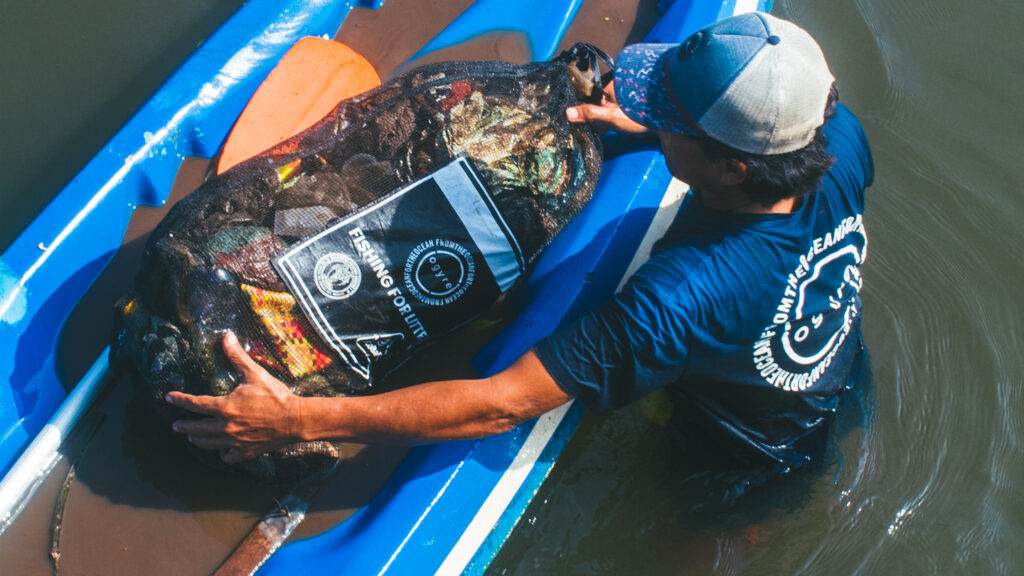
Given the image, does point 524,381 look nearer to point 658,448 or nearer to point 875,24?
point 658,448

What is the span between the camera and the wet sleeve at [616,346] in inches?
63.8

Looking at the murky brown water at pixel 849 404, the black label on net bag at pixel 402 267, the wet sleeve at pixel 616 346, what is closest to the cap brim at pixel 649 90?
the wet sleeve at pixel 616 346

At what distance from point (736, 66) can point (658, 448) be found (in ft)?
4.51

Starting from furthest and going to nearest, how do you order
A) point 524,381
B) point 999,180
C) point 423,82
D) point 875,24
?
point 875,24, point 999,180, point 423,82, point 524,381

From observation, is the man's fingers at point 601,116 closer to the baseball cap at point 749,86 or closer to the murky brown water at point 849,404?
the baseball cap at point 749,86

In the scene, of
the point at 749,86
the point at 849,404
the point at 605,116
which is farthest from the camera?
the point at 849,404

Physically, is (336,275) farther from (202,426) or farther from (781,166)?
(781,166)

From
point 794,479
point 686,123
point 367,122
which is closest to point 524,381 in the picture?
point 686,123

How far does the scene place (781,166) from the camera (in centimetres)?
160

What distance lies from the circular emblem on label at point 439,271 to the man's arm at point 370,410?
1.08 ft

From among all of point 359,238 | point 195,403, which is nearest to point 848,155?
point 359,238

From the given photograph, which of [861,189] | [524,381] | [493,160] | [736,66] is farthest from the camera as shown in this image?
[493,160]

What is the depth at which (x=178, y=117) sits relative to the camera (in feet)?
8.63

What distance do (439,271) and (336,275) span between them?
265 mm
